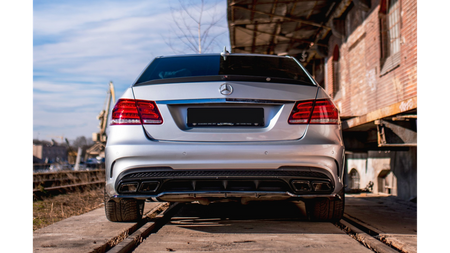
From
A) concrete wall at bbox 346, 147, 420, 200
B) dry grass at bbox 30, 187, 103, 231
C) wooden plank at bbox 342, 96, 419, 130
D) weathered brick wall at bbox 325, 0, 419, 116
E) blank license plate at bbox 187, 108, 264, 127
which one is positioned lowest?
dry grass at bbox 30, 187, 103, 231

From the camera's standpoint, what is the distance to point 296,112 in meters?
3.66

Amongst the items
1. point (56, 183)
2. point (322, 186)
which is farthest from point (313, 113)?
point (56, 183)

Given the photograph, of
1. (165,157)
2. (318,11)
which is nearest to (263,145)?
(165,157)

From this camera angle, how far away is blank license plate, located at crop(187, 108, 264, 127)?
360 cm

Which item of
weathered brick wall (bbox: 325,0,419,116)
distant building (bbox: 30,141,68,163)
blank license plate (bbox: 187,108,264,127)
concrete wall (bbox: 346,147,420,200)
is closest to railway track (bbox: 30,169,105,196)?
blank license plate (bbox: 187,108,264,127)

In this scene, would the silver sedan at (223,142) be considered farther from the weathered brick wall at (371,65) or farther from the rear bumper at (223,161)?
the weathered brick wall at (371,65)

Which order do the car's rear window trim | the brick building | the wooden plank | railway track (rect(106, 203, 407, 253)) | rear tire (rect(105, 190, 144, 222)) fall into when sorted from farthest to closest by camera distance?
the brick building < the wooden plank < rear tire (rect(105, 190, 144, 222)) < the car's rear window trim < railway track (rect(106, 203, 407, 253))

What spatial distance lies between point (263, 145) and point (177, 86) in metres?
0.86

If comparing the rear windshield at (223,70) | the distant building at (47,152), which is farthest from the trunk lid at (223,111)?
the distant building at (47,152)

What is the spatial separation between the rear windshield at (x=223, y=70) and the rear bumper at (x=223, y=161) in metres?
0.57

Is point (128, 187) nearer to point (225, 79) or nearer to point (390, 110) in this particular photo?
point (225, 79)

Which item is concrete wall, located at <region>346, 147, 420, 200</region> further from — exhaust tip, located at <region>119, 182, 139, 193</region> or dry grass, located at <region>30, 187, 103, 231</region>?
dry grass, located at <region>30, 187, 103, 231</region>

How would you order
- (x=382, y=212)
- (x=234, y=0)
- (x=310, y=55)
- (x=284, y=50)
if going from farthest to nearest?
(x=310, y=55)
(x=284, y=50)
(x=234, y=0)
(x=382, y=212)
